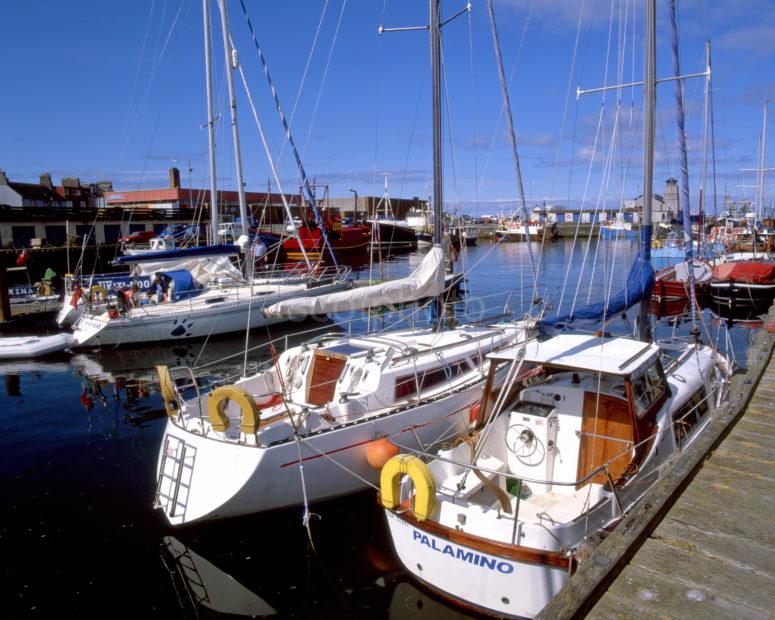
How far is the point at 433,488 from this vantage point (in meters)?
6.93

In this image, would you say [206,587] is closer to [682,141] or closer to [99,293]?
[682,141]

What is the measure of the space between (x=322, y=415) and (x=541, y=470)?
3.76 metres

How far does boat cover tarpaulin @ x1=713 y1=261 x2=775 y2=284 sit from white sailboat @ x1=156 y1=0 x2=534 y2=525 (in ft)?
69.8

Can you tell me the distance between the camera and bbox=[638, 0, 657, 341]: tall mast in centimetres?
1123

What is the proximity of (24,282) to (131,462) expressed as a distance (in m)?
36.8

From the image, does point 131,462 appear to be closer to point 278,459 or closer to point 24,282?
point 278,459

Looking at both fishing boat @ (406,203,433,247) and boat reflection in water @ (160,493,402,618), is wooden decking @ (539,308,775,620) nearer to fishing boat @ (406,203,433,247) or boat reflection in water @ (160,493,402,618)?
boat reflection in water @ (160,493,402,618)

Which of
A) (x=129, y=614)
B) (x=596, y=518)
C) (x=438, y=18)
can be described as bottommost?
(x=129, y=614)

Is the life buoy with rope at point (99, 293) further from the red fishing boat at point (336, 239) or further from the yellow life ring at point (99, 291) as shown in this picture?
the red fishing boat at point (336, 239)

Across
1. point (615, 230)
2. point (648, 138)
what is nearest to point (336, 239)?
point (615, 230)

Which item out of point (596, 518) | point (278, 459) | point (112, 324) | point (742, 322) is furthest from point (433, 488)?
point (742, 322)

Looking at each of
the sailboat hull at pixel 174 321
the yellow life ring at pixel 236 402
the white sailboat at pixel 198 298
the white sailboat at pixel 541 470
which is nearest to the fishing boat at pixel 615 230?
the white sailboat at pixel 541 470

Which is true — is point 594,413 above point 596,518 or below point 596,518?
above

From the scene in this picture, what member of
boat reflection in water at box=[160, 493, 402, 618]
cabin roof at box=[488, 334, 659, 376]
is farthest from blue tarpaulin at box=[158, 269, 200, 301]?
cabin roof at box=[488, 334, 659, 376]
